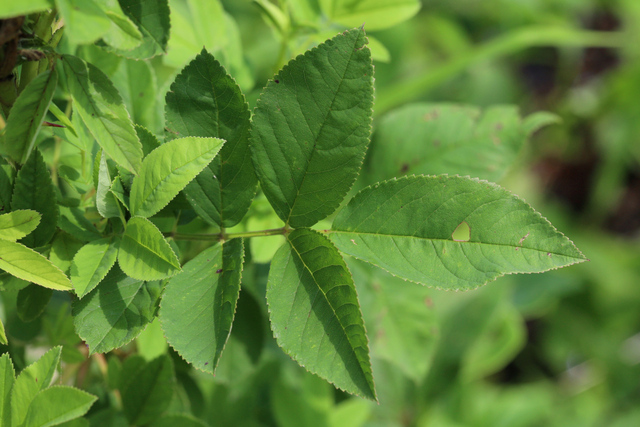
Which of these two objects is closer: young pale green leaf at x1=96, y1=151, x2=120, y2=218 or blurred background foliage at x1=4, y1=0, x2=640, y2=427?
young pale green leaf at x1=96, y1=151, x2=120, y2=218

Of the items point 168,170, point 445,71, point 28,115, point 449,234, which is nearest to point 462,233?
point 449,234

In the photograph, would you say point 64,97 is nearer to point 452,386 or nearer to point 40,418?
point 40,418

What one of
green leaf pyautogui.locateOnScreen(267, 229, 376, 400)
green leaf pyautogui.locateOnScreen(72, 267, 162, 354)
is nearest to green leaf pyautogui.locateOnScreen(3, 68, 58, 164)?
green leaf pyautogui.locateOnScreen(72, 267, 162, 354)

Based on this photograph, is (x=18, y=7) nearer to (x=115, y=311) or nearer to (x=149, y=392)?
(x=115, y=311)

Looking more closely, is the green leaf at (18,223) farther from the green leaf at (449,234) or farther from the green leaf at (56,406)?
the green leaf at (449,234)

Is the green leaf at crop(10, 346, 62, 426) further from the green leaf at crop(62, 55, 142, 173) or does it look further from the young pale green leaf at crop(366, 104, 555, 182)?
the young pale green leaf at crop(366, 104, 555, 182)

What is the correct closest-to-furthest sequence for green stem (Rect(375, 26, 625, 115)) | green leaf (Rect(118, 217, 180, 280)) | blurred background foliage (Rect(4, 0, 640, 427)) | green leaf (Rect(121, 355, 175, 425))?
1. green leaf (Rect(118, 217, 180, 280))
2. green leaf (Rect(121, 355, 175, 425))
3. blurred background foliage (Rect(4, 0, 640, 427))
4. green stem (Rect(375, 26, 625, 115))
